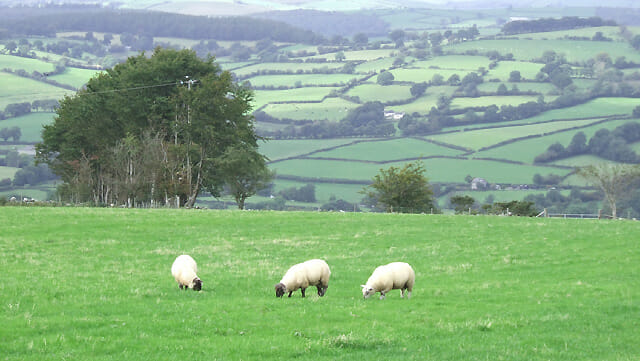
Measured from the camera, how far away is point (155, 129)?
82.9 metres

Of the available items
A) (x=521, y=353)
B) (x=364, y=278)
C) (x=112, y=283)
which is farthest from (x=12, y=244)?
(x=521, y=353)

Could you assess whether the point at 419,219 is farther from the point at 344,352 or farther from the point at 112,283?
the point at 344,352

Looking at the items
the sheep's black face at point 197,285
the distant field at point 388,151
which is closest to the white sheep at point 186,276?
the sheep's black face at point 197,285

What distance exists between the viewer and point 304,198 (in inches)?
5546

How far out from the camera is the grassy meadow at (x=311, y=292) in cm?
1847

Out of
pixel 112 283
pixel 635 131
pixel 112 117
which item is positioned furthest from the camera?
pixel 635 131

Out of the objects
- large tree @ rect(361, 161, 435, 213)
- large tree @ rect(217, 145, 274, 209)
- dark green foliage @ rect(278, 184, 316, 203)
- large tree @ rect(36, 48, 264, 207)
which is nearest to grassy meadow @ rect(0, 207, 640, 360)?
large tree @ rect(361, 161, 435, 213)

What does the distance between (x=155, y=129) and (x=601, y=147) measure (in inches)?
4402

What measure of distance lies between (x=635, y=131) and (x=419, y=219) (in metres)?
138

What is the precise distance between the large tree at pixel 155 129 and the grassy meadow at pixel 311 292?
28584 mm

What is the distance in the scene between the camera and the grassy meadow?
18469mm

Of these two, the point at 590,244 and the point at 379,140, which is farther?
the point at 379,140

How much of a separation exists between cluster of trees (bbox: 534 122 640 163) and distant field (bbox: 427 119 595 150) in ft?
55.9

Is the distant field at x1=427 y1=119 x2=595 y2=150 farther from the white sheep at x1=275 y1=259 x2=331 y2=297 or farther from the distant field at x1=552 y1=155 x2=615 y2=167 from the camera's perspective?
the white sheep at x1=275 y1=259 x2=331 y2=297
